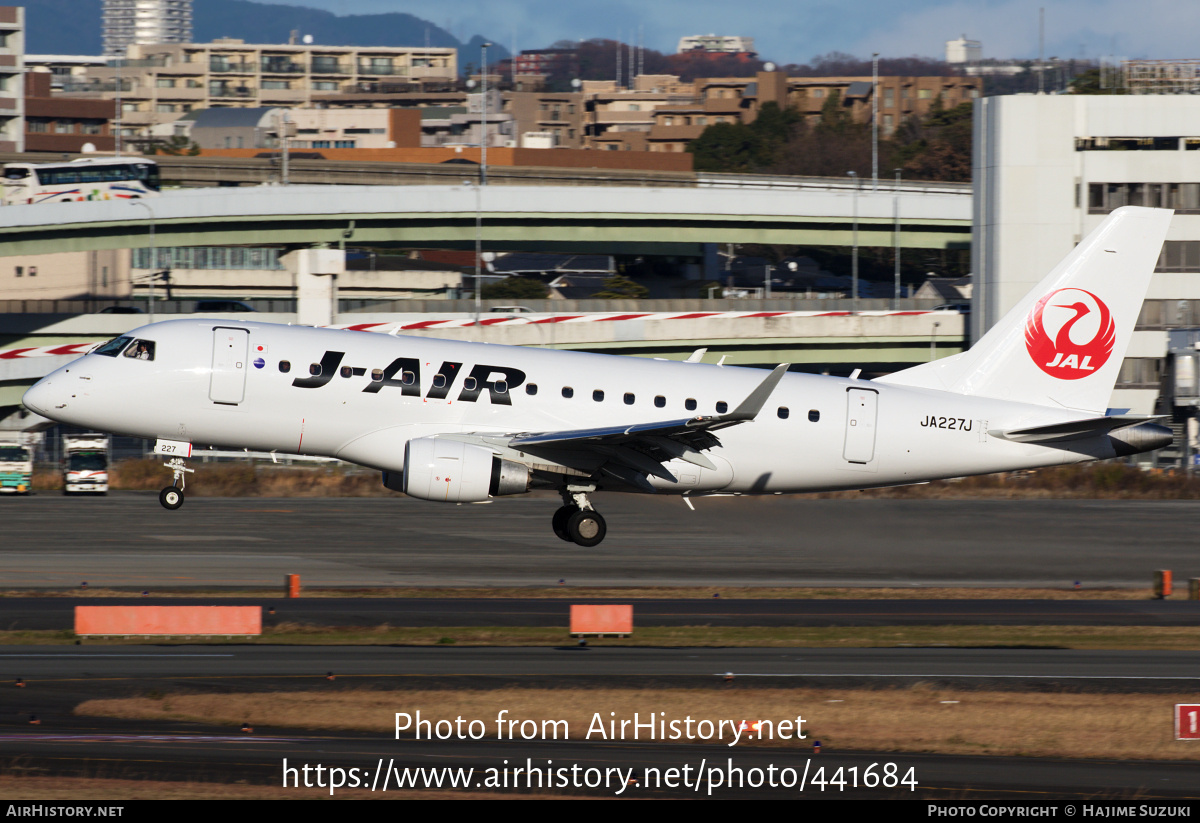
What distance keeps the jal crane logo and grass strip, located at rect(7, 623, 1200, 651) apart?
7.16 metres

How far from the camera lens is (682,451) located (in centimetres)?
2923

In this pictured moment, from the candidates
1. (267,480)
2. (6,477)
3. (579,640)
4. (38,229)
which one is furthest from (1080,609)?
(38,229)

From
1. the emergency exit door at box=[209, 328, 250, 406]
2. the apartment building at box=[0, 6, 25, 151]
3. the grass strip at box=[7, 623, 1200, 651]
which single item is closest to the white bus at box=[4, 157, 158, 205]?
the apartment building at box=[0, 6, 25, 151]

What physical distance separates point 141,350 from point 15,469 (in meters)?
25.1

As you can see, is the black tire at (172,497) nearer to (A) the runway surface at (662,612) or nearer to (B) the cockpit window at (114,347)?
(A) the runway surface at (662,612)

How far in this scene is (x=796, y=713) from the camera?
19.3 meters

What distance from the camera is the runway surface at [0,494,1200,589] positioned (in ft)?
104

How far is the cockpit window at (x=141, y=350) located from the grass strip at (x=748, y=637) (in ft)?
21.4

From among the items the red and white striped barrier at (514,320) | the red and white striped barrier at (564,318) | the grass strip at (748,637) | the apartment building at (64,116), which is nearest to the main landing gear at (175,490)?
the grass strip at (748,637)

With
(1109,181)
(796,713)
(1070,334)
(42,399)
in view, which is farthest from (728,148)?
(796,713)

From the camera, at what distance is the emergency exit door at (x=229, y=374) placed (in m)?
28.0

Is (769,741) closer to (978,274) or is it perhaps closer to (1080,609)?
(1080,609)

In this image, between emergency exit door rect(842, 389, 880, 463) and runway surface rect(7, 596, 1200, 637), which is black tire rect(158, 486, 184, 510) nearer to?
runway surface rect(7, 596, 1200, 637)

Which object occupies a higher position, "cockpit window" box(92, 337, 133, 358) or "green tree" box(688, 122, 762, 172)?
"green tree" box(688, 122, 762, 172)
